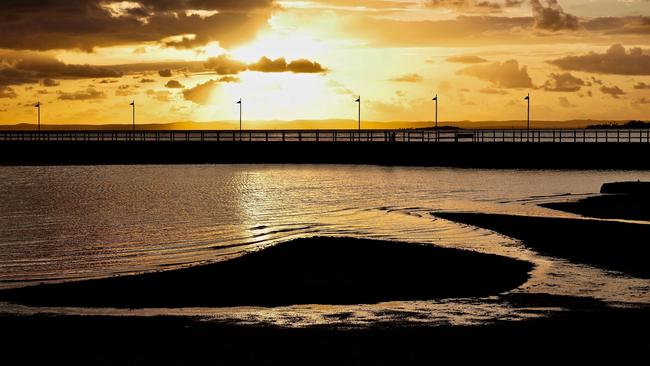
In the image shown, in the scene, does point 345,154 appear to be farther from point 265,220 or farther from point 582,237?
point 582,237

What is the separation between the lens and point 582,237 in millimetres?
31094

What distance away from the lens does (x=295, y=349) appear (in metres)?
14.7

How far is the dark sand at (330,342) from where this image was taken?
14.0 m

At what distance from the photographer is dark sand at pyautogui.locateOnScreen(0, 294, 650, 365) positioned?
46.0 ft

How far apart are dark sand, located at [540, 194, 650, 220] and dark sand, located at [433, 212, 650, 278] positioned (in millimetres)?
4342

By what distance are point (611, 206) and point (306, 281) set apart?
2707 cm

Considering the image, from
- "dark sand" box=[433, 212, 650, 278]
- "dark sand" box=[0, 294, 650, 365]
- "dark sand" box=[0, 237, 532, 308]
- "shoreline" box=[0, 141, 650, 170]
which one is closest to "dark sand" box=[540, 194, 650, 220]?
"dark sand" box=[433, 212, 650, 278]

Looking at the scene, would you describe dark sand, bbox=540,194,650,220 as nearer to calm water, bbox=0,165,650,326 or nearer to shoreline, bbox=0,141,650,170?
calm water, bbox=0,165,650,326

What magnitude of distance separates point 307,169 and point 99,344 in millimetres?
78970

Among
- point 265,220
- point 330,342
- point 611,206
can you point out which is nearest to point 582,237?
point 611,206

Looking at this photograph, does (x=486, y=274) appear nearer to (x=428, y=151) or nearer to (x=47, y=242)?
(x=47, y=242)

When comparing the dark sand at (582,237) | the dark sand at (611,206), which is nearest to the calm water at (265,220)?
the dark sand at (582,237)

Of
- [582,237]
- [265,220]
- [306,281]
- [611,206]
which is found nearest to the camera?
[306,281]

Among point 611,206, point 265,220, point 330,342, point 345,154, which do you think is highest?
point 345,154
